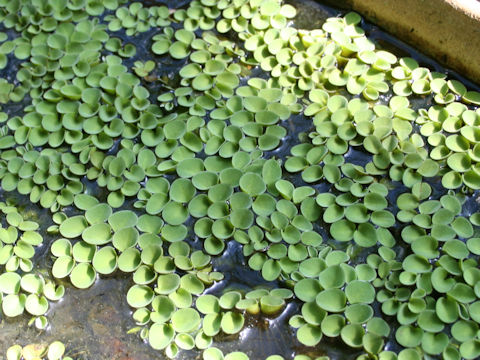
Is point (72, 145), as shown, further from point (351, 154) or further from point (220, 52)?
point (351, 154)

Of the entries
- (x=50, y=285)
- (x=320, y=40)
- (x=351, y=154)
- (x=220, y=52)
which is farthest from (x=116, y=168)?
(x=320, y=40)

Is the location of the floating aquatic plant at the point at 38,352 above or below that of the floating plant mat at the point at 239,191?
below

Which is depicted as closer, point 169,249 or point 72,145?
point 169,249

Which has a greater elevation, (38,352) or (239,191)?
(239,191)

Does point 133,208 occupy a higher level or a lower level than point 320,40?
lower

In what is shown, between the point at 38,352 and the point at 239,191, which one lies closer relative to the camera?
the point at 38,352

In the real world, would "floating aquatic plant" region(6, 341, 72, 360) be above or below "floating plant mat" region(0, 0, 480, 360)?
below

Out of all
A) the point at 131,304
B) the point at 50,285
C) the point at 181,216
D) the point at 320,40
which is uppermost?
the point at 320,40

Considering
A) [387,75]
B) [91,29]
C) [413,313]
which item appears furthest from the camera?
[91,29]
